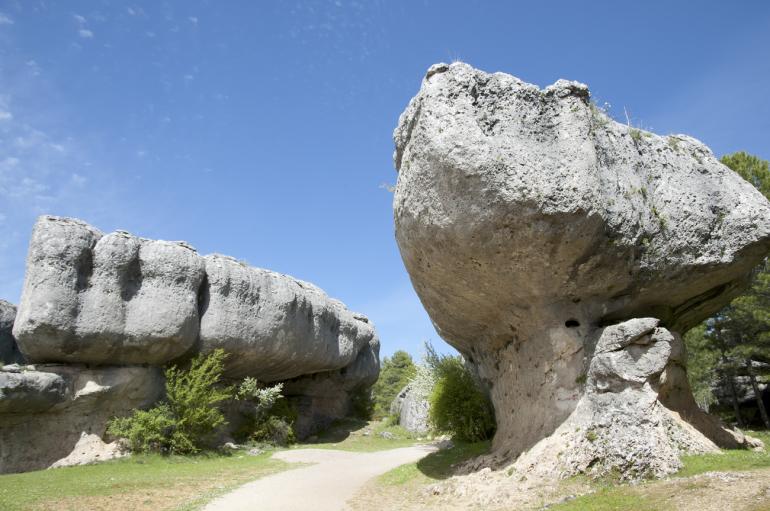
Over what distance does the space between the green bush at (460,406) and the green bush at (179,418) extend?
8.06 meters

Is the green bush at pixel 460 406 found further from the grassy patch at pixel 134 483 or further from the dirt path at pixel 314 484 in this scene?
the grassy patch at pixel 134 483

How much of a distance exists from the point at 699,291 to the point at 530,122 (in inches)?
225

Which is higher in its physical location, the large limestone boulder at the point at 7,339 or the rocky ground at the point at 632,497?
the large limestone boulder at the point at 7,339

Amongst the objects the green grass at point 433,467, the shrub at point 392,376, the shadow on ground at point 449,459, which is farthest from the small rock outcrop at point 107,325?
the shrub at point 392,376

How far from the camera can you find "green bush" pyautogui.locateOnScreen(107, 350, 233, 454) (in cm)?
1723

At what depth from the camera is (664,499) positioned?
24.2 feet

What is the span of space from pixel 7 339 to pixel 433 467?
1608 cm

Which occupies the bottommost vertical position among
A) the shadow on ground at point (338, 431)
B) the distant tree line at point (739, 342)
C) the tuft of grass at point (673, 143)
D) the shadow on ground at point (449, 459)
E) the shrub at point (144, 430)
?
the shadow on ground at point (449, 459)

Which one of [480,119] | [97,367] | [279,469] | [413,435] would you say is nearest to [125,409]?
[97,367]

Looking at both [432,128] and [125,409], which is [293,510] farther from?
[125,409]

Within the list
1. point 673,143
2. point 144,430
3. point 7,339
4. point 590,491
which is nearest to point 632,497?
point 590,491

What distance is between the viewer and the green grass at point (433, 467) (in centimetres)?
1291

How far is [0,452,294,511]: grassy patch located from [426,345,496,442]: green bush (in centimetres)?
538

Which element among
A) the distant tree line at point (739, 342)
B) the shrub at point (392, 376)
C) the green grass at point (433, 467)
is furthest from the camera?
the shrub at point (392, 376)
